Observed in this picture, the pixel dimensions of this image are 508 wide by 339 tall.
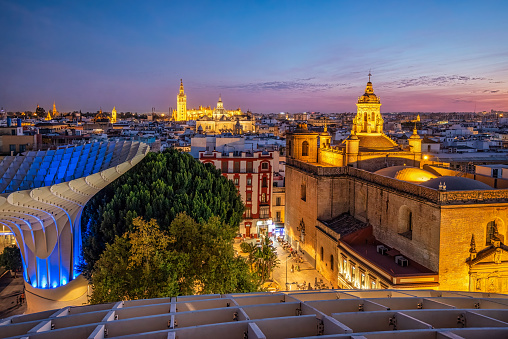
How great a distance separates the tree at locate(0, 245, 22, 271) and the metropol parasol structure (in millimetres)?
5624

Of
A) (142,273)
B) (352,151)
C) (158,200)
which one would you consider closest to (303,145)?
(352,151)

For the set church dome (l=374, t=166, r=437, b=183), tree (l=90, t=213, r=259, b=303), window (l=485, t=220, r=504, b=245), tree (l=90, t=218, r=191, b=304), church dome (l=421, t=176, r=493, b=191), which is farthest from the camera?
church dome (l=374, t=166, r=437, b=183)

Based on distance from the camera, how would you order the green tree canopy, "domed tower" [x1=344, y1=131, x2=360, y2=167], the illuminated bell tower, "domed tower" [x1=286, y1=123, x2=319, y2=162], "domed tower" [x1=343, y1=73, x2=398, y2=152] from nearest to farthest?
the green tree canopy, "domed tower" [x1=344, y1=131, x2=360, y2=167], "domed tower" [x1=343, y1=73, x2=398, y2=152], the illuminated bell tower, "domed tower" [x1=286, y1=123, x2=319, y2=162]

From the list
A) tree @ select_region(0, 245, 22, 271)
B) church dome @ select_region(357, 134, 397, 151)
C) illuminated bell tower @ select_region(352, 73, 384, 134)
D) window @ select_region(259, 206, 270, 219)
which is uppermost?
illuminated bell tower @ select_region(352, 73, 384, 134)

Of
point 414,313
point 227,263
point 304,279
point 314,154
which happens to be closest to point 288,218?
point 314,154

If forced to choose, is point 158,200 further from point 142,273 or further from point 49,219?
point 142,273

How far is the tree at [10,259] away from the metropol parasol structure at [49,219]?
18.5 feet

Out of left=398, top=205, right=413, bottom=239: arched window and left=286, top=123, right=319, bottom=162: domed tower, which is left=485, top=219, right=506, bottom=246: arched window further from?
left=286, top=123, right=319, bottom=162: domed tower

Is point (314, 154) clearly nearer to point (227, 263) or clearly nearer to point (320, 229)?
point (320, 229)

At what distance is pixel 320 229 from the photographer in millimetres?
32531

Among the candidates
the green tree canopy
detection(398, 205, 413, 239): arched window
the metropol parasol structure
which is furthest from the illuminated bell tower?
the metropol parasol structure

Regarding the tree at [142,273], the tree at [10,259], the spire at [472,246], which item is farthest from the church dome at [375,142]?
the tree at [10,259]

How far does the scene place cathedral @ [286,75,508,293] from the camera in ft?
71.0

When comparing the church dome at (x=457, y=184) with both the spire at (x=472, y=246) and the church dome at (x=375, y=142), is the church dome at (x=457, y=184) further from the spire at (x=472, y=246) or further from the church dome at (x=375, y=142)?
the church dome at (x=375, y=142)
